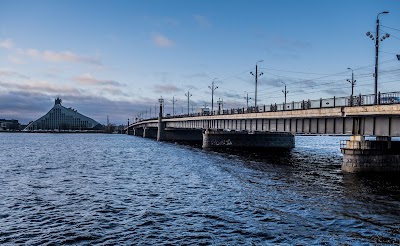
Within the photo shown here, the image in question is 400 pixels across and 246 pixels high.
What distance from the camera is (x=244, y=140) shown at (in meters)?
94.8

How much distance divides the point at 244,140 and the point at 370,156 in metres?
56.0

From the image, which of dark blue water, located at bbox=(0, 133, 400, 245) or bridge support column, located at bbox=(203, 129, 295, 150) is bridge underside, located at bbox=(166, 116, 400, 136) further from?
bridge support column, located at bbox=(203, 129, 295, 150)

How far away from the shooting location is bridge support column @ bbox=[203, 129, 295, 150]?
306 ft

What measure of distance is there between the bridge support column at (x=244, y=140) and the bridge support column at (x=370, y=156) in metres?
53.1

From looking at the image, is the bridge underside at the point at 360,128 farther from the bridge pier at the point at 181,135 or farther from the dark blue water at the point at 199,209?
the bridge pier at the point at 181,135

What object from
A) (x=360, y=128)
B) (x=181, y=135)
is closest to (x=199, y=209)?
(x=360, y=128)

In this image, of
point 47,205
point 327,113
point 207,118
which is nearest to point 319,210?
point 47,205

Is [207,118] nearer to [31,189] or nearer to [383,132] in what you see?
[383,132]

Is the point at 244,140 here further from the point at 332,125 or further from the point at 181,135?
the point at 181,135

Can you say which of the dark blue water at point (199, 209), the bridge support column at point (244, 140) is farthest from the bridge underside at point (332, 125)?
the bridge support column at point (244, 140)

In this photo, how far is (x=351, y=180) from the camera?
35000 millimetres

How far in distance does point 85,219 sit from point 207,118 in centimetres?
7445

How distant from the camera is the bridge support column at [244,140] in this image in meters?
93.3

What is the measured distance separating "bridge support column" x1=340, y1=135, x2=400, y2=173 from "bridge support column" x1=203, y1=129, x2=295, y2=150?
174 feet
